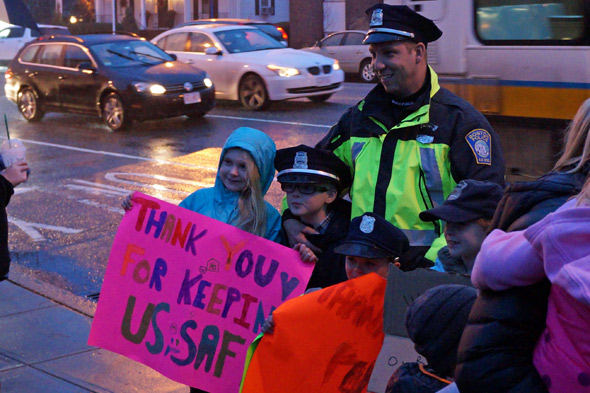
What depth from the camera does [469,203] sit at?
309 cm

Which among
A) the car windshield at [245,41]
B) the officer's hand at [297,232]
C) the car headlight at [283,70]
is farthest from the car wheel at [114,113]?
the officer's hand at [297,232]

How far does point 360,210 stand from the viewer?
3.59 m

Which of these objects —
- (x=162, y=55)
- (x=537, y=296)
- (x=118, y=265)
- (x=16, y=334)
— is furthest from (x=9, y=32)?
(x=537, y=296)

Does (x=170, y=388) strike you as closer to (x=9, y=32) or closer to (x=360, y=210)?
(x=360, y=210)

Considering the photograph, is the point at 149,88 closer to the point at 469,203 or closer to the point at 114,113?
the point at 114,113

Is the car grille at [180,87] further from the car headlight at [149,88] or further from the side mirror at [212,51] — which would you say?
the side mirror at [212,51]

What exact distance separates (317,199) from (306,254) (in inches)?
10.5

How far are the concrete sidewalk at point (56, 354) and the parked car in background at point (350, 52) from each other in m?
17.2

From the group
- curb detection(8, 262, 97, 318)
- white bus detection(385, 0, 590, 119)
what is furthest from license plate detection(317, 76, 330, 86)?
curb detection(8, 262, 97, 318)

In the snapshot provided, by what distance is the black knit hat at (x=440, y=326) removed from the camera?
218 centimetres

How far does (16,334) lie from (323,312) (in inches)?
129

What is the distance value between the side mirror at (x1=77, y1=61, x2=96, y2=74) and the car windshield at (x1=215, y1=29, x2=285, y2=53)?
3.15m

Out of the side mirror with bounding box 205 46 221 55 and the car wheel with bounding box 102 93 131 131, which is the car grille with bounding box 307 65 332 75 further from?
the car wheel with bounding box 102 93 131 131

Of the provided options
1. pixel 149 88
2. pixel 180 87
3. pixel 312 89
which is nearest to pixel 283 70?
pixel 312 89
